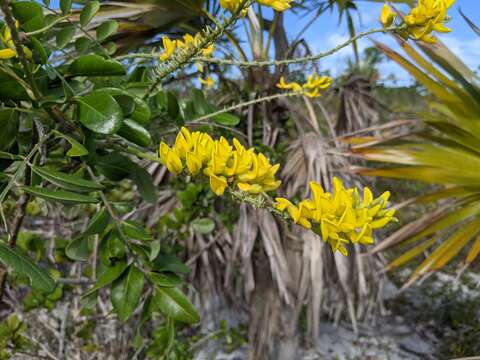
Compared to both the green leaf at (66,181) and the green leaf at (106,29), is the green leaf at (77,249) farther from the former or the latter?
the green leaf at (106,29)

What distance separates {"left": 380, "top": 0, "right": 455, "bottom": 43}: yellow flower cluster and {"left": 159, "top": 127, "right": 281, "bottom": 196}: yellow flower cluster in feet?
0.87

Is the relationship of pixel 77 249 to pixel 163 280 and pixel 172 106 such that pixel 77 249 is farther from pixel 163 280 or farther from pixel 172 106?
pixel 172 106

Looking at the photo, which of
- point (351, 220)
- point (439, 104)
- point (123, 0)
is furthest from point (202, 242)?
point (351, 220)

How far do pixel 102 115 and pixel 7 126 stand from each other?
0.12 m

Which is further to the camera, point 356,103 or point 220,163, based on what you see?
point 356,103

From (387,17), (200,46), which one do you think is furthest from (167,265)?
(387,17)

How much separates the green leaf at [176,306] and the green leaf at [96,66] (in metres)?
0.33

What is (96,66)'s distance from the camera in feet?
1.74

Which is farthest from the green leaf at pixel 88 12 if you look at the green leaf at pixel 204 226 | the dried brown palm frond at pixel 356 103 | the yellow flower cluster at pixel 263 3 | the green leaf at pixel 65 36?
the dried brown palm frond at pixel 356 103

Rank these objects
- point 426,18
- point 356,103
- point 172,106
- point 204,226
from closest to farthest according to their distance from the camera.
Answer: point 426,18
point 172,106
point 204,226
point 356,103

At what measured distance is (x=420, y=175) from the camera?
1.34 m

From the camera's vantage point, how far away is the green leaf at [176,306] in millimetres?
660

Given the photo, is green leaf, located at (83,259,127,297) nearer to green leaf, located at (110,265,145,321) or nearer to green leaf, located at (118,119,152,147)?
green leaf, located at (110,265,145,321)

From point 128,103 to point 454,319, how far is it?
2667 mm
